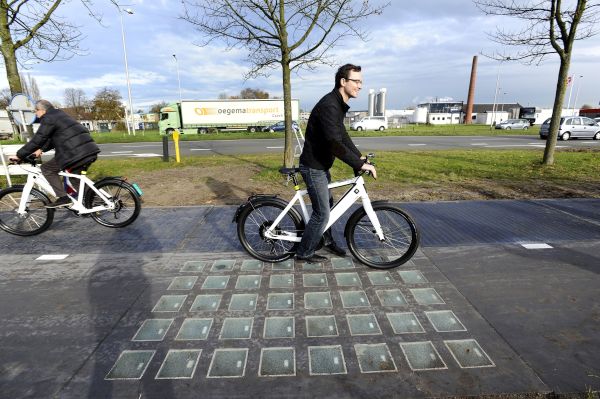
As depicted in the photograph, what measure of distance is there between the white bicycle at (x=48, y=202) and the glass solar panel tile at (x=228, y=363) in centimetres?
341

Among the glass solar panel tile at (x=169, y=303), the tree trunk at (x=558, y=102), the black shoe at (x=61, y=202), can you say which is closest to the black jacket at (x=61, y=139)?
the black shoe at (x=61, y=202)

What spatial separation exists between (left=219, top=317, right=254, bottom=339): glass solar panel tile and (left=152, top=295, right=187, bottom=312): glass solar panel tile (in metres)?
Result: 0.53

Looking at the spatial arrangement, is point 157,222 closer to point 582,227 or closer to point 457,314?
point 457,314

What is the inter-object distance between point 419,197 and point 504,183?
9.04 ft

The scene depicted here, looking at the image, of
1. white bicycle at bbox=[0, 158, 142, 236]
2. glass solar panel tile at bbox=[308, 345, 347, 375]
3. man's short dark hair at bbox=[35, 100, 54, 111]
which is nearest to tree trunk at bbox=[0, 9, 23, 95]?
white bicycle at bbox=[0, 158, 142, 236]

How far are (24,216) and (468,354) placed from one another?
18.7ft

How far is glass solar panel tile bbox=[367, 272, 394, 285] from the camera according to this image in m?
3.33

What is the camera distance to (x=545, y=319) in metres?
2.68

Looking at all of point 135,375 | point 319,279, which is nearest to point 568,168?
point 319,279

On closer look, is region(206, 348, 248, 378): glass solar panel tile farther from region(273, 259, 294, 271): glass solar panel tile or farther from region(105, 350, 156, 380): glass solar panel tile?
region(273, 259, 294, 271): glass solar panel tile

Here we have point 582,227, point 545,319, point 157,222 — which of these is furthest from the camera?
point 157,222

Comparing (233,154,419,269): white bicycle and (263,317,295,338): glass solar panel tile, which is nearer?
(263,317,295,338): glass solar panel tile

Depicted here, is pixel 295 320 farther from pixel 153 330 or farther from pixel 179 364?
pixel 153 330

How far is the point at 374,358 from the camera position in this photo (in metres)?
2.29
